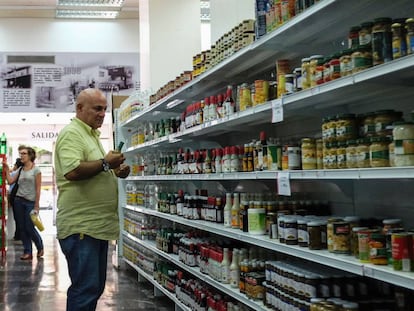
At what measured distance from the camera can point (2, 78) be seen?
38.1 feet

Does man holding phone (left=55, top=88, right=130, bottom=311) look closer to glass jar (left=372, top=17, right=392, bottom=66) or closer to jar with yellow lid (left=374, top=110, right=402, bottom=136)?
jar with yellow lid (left=374, top=110, right=402, bottom=136)

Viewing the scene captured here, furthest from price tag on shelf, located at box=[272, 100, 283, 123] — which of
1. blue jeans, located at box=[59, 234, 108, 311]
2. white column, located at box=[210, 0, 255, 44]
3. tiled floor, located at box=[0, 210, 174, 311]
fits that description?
tiled floor, located at box=[0, 210, 174, 311]

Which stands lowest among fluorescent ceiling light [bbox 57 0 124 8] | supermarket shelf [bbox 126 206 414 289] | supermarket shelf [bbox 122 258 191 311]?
supermarket shelf [bbox 122 258 191 311]

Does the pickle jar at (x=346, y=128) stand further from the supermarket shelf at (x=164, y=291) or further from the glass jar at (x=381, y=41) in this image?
the supermarket shelf at (x=164, y=291)

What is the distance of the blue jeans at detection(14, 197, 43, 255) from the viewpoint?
8438 millimetres

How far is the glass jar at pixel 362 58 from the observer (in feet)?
6.68

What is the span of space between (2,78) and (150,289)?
7.52 m

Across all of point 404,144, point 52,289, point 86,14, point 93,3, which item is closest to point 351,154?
point 404,144

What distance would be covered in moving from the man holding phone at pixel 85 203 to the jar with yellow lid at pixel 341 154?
1.60 meters

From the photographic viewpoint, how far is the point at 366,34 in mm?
2107

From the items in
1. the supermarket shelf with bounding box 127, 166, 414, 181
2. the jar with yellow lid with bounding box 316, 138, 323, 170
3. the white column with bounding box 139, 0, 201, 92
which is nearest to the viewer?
the supermarket shelf with bounding box 127, 166, 414, 181

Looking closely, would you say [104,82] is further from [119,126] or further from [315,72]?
[315,72]

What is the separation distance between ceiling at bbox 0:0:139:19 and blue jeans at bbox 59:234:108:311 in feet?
30.2

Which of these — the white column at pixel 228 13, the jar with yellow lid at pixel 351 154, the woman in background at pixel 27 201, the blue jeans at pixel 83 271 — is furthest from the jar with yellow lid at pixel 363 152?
the woman in background at pixel 27 201
